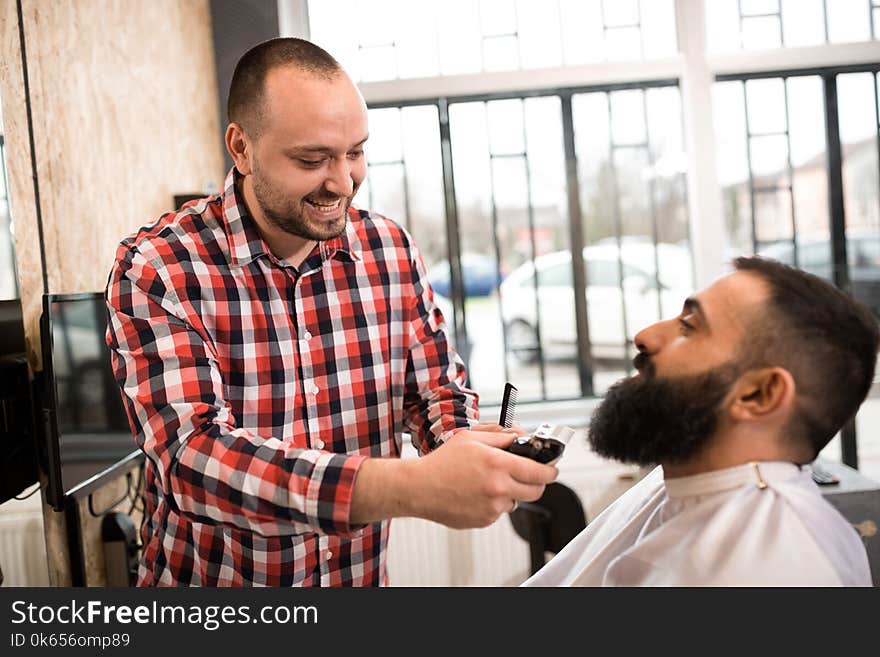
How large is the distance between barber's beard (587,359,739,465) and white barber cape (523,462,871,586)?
66 mm

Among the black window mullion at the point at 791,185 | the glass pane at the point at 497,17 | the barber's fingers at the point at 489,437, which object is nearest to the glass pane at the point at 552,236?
the glass pane at the point at 497,17

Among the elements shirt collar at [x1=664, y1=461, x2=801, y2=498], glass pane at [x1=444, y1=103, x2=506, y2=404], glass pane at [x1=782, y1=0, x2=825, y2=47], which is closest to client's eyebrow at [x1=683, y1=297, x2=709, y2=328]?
shirt collar at [x1=664, y1=461, x2=801, y2=498]

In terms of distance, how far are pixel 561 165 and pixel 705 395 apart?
8.22 feet

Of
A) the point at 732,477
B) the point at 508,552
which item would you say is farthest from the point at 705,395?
the point at 508,552

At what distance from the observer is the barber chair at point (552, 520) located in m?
2.62

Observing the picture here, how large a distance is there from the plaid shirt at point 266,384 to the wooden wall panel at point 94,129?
20.2 inches

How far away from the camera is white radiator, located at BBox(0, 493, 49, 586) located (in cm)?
164

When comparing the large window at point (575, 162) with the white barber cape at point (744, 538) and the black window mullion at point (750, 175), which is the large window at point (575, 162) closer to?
the black window mullion at point (750, 175)

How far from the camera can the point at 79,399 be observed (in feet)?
6.18

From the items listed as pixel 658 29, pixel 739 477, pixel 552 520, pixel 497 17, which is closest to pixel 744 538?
pixel 739 477

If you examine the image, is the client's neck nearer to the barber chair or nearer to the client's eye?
the client's eye

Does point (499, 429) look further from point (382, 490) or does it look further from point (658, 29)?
point (658, 29)

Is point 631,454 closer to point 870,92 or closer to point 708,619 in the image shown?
point 708,619

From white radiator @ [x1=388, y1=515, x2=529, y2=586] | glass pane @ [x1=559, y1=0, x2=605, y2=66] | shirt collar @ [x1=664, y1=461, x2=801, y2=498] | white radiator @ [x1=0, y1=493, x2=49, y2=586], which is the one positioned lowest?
white radiator @ [x1=388, y1=515, x2=529, y2=586]
